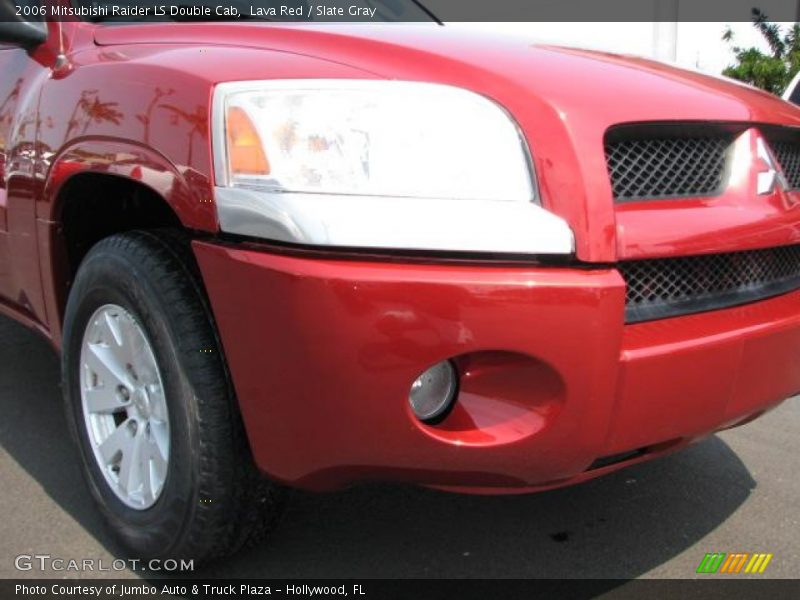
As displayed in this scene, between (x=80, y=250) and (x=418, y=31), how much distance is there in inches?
48.5

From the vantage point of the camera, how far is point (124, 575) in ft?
7.39

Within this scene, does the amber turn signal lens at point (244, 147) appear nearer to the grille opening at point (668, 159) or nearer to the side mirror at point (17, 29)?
the grille opening at point (668, 159)

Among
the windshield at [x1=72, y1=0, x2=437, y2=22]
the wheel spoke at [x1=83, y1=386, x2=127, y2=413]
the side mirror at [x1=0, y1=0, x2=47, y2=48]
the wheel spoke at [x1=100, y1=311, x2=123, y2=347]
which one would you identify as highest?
the windshield at [x1=72, y1=0, x2=437, y2=22]

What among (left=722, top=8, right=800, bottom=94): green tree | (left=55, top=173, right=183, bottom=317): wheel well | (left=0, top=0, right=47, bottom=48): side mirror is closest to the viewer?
(left=55, top=173, right=183, bottom=317): wheel well

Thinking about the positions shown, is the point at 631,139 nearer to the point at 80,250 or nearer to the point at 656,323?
the point at 656,323

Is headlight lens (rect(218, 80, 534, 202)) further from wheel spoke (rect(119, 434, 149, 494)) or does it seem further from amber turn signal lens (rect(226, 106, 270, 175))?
wheel spoke (rect(119, 434, 149, 494))

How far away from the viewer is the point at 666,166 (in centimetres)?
194

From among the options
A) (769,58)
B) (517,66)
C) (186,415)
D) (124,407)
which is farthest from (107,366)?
(769,58)

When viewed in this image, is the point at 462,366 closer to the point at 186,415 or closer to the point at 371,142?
the point at 371,142

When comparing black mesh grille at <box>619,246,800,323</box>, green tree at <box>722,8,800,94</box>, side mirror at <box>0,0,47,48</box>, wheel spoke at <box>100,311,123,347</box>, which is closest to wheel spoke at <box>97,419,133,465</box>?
wheel spoke at <box>100,311,123,347</box>

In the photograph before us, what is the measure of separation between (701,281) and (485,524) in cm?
106

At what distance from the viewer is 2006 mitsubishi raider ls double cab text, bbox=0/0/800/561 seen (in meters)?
1.67

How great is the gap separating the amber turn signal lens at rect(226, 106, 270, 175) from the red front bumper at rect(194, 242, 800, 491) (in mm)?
177

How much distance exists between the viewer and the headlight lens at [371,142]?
173cm
